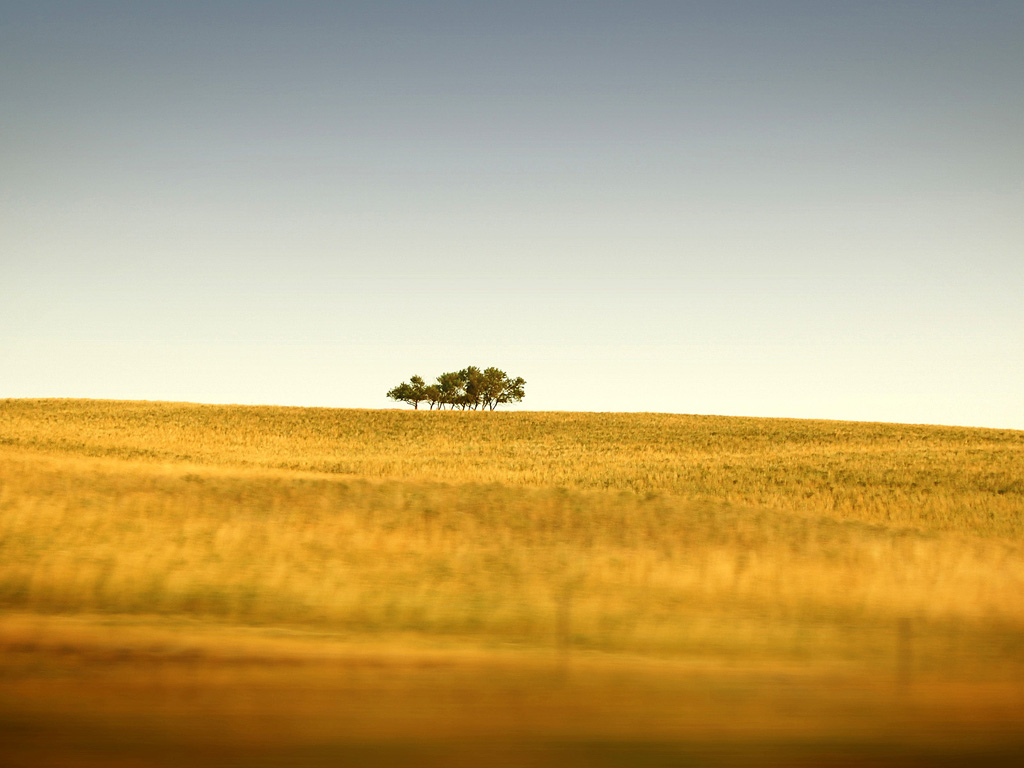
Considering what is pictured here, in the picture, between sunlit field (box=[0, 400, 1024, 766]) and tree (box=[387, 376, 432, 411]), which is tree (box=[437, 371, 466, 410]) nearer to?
tree (box=[387, 376, 432, 411])

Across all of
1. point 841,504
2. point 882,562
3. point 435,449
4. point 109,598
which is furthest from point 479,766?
point 435,449

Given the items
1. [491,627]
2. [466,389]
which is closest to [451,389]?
[466,389]

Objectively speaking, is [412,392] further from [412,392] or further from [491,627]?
[491,627]

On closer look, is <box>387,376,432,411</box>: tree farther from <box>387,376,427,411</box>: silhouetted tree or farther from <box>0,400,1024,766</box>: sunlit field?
<box>0,400,1024,766</box>: sunlit field

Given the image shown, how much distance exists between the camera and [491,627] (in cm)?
870

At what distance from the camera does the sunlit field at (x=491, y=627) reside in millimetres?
5414

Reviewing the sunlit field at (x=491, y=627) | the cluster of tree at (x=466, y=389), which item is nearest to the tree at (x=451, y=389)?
the cluster of tree at (x=466, y=389)

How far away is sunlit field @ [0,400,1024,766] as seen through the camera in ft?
17.8

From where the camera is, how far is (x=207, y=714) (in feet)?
18.4

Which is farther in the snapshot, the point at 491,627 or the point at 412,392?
the point at 412,392

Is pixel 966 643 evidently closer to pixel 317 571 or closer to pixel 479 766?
pixel 479 766

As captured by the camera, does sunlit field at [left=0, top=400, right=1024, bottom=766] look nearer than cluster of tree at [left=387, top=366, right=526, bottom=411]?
Yes

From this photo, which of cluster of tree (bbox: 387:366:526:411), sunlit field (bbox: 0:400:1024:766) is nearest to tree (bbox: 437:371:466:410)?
cluster of tree (bbox: 387:366:526:411)

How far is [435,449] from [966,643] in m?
39.2
